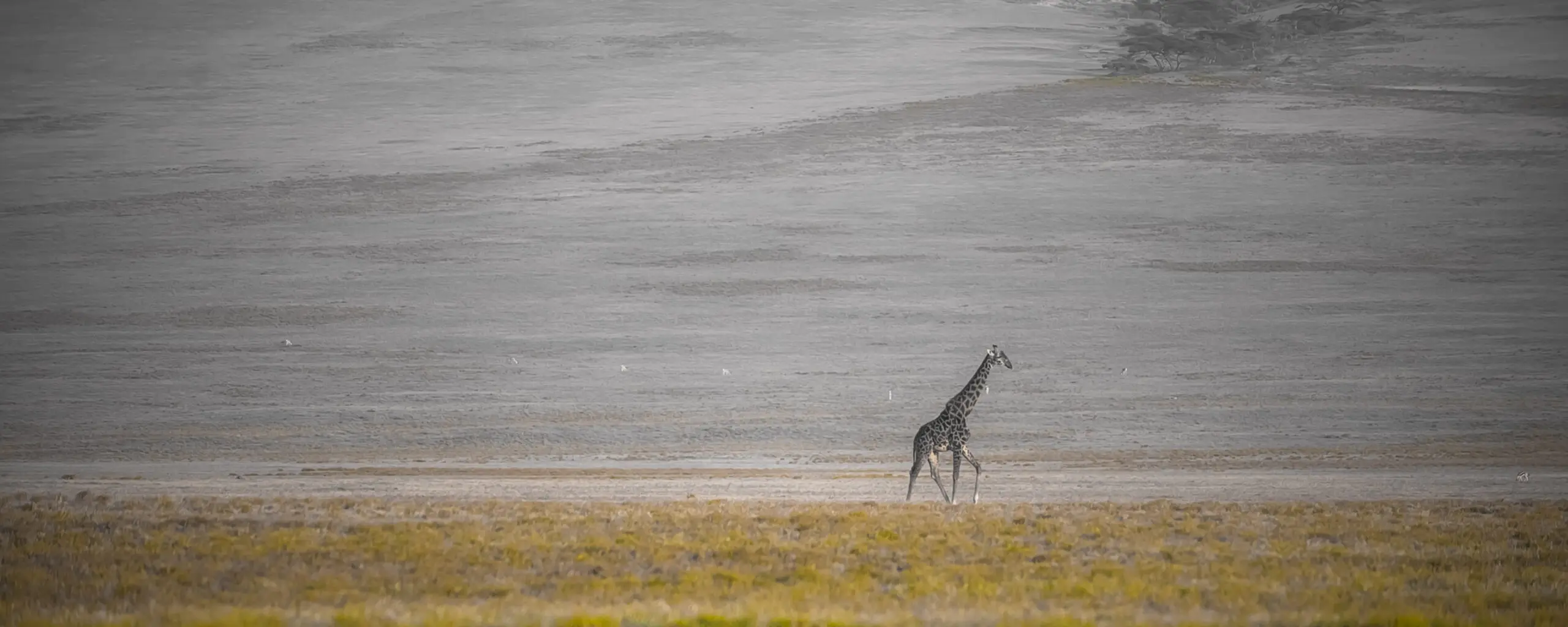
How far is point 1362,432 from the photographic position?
3228cm

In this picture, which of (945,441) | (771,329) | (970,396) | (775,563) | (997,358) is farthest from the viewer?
(771,329)

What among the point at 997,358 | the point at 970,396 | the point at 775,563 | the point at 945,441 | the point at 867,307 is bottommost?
the point at 867,307

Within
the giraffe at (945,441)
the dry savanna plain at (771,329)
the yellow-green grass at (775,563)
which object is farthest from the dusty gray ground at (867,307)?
the yellow-green grass at (775,563)

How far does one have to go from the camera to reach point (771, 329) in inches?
1731

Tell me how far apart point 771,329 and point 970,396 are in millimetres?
23218

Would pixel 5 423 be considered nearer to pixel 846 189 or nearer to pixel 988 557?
pixel 988 557

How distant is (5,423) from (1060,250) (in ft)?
106

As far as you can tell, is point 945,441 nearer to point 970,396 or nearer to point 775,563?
point 970,396

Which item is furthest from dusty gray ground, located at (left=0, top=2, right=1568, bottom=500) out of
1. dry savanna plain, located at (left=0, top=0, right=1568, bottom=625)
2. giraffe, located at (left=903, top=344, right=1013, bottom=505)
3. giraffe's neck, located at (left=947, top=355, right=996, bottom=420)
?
giraffe, located at (left=903, top=344, right=1013, bottom=505)

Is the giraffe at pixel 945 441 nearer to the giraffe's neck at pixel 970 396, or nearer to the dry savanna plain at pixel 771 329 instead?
the giraffe's neck at pixel 970 396

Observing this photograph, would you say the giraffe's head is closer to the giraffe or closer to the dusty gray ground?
the giraffe

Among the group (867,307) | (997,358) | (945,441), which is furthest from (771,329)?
(945,441)

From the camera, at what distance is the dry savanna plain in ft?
47.8

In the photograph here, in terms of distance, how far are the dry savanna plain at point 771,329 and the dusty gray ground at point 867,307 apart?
23 centimetres
